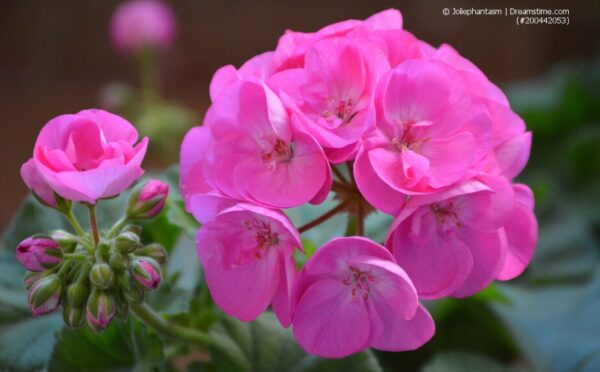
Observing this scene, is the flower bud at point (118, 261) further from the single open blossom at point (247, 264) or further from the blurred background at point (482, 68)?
the blurred background at point (482, 68)

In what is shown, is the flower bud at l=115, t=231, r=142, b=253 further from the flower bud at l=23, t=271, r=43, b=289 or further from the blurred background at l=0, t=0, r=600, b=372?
the blurred background at l=0, t=0, r=600, b=372

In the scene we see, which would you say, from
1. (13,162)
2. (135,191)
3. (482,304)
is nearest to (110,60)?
(13,162)

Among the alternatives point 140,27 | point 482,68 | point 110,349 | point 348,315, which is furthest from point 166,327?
point 482,68

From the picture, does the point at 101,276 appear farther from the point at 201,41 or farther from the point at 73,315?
the point at 201,41

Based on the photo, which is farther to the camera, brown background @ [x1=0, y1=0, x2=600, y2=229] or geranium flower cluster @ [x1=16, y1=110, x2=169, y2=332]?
brown background @ [x1=0, y1=0, x2=600, y2=229]

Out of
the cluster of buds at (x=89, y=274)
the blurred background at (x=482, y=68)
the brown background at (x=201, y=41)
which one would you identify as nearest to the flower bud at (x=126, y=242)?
the cluster of buds at (x=89, y=274)

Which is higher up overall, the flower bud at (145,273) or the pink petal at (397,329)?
the flower bud at (145,273)

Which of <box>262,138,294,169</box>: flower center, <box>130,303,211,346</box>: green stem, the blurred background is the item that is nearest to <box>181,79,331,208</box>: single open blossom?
<box>262,138,294,169</box>: flower center
